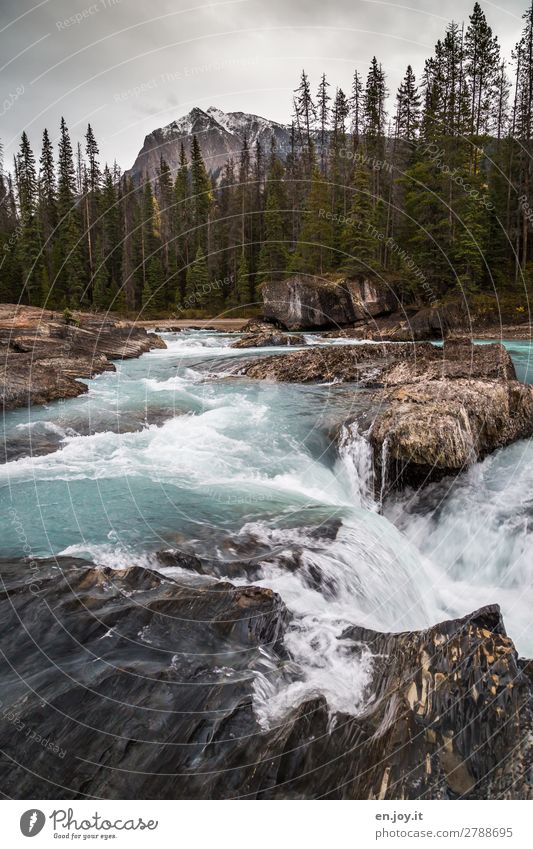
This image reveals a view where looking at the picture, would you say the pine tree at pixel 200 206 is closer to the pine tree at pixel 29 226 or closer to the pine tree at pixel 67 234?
the pine tree at pixel 67 234

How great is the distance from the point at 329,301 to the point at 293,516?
92.3ft

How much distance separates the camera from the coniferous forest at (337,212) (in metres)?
34.2

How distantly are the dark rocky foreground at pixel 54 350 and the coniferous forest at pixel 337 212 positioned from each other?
454cm

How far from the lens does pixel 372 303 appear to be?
33.5 m

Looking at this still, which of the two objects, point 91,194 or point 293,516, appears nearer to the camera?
point 293,516

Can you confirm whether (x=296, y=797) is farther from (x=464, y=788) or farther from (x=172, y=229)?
(x=172, y=229)

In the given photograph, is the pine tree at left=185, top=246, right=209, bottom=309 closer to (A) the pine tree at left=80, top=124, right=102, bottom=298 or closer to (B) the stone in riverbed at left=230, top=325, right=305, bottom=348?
(A) the pine tree at left=80, top=124, right=102, bottom=298

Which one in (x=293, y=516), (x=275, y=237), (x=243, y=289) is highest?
(x=275, y=237)

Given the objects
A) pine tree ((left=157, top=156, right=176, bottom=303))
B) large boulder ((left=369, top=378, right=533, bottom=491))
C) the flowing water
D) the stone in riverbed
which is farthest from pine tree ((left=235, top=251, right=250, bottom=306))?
large boulder ((left=369, top=378, right=533, bottom=491))

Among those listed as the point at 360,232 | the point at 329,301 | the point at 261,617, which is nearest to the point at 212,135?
the point at 360,232

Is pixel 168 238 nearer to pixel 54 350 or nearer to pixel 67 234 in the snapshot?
pixel 67 234

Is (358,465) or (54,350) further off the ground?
(54,350)

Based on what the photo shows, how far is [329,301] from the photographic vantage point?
1324 inches

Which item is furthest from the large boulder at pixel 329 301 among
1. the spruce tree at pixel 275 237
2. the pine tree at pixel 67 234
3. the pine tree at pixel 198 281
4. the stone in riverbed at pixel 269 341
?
the pine tree at pixel 67 234
